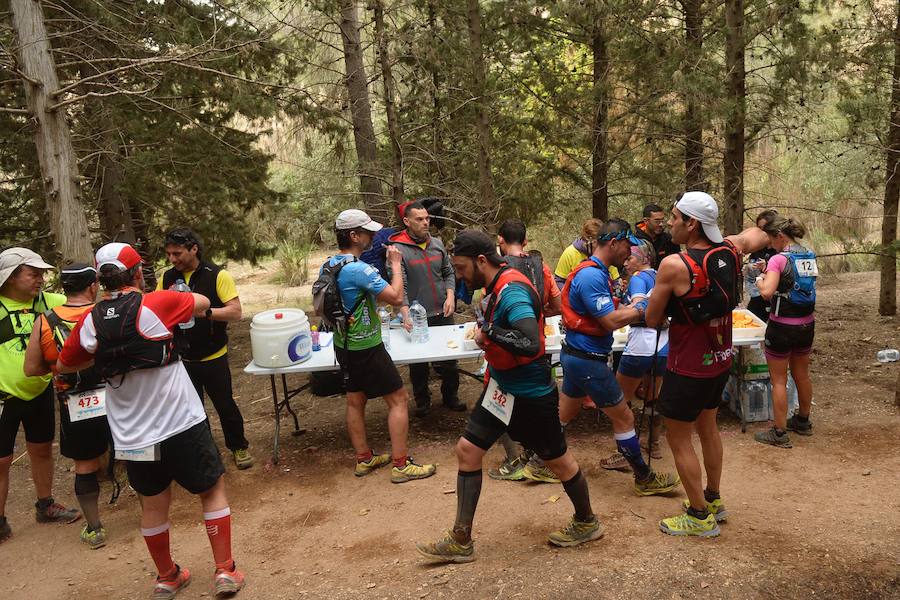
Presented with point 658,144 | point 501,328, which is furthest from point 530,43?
point 501,328

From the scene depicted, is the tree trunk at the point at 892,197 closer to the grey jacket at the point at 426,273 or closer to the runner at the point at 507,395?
the grey jacket at the point at 426,273

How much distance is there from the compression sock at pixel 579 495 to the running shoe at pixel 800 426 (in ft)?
8.83

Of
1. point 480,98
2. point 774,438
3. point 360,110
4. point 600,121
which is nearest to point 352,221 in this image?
point 774,438

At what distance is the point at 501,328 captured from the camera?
10.7 ft

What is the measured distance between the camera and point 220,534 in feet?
11.4

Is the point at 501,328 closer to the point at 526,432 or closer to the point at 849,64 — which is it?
the point at 526,432

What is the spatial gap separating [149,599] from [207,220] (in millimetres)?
7228

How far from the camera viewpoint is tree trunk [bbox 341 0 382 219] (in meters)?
8.57

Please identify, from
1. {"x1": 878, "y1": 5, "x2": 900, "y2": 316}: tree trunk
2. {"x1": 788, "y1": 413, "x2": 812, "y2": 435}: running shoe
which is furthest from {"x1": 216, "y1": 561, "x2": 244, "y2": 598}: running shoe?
{"x1": 878, "y1": 5, "x2": 900, "y2": 316}: tree trunk

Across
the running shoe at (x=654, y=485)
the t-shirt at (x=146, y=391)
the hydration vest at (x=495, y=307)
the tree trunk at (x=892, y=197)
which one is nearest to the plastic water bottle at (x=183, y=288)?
the t-shirt at (x=146, y=391)

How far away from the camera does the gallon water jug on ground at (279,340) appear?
5184 millimetres

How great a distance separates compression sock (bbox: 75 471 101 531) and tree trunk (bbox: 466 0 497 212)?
608cm

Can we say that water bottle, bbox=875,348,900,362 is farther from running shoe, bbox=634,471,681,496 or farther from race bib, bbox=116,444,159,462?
race bib, bbox=116,444,159,462

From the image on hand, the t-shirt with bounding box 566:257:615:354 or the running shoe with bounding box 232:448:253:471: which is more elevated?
the t-shirt with bounding box 566:257:615:354
